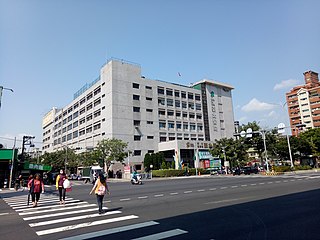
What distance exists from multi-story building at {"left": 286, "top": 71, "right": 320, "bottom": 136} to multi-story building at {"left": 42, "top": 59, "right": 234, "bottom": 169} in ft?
102

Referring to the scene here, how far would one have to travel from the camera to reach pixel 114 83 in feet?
191

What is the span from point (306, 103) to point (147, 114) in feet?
207

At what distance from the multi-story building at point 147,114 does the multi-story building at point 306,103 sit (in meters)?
31.1

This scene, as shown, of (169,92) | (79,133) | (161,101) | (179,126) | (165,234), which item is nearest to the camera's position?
(165,234)

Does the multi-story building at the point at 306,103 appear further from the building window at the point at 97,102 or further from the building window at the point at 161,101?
the building window at the point at 97,102

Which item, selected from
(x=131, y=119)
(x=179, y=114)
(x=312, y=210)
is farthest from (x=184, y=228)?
(x=179, y=114)

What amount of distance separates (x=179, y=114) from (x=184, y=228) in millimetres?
62373

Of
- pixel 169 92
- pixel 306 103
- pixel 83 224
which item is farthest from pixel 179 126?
pixel 83 224

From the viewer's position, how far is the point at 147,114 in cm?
6269

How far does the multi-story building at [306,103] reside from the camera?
87062 millimetres

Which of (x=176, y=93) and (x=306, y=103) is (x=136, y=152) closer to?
(x=176, y=93)

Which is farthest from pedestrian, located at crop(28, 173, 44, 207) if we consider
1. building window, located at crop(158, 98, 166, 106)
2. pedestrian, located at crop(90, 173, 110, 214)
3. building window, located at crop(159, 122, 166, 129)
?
building window, located at crop(158, 98, 166, 106)

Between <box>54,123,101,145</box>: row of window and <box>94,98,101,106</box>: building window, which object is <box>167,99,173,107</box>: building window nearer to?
<box>94,98,101,106</box>: building window

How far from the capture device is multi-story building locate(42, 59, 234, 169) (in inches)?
2298
